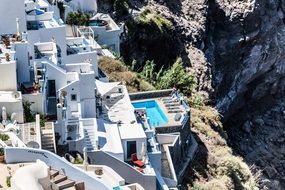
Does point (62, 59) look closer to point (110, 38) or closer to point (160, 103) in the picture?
point (160, 103)

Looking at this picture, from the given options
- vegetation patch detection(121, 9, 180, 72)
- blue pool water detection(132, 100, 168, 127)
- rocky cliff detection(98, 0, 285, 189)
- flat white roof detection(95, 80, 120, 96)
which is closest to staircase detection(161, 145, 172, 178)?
blue pool water detection(132, 100, 168, 127)

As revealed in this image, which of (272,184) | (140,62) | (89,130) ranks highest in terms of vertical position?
(89,130)

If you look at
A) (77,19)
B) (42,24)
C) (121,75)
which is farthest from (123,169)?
(77,19)

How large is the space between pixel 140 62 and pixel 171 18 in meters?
7.54

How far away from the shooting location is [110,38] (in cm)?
4844

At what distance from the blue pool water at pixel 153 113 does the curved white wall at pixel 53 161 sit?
33.9 ft

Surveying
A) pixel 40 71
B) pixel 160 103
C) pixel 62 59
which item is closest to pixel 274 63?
pixel 160 103

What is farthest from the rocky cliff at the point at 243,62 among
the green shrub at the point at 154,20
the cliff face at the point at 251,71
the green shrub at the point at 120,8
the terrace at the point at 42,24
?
the terrace at the point at 42,24

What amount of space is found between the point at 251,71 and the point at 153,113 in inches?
1006

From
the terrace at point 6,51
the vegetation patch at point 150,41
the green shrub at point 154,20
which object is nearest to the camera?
the terrace at point 6,51

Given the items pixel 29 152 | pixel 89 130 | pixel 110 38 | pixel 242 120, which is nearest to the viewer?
pixel 29 152

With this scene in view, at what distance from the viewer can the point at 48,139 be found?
91.5 ft

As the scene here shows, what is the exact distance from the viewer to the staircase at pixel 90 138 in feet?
96.5

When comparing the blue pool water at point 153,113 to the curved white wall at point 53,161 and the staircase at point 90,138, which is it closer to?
the staircase at point 90,138
